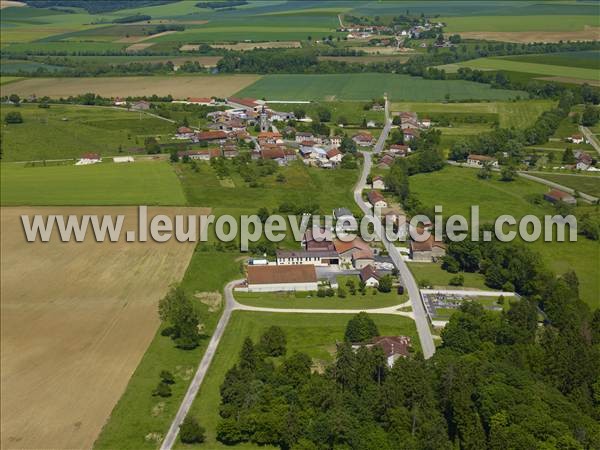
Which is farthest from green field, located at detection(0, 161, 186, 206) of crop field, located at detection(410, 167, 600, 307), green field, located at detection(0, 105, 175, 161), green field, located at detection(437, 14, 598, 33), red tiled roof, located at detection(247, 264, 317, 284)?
green field, located at detection(437, 14, 598, 33)

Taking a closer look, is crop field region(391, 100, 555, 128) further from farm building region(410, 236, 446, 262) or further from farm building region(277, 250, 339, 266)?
farm building region(277, 250, 339, 266)

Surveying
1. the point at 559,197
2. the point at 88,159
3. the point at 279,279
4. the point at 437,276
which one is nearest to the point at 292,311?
the point at 279,279

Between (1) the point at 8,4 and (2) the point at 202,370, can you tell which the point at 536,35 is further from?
(1) the point at 8,4

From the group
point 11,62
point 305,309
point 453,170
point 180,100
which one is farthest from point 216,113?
point 11,62

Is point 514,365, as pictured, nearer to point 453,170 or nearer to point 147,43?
point 453,170

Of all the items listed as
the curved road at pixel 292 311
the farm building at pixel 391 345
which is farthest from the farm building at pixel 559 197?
the farm building at pixel 391 345

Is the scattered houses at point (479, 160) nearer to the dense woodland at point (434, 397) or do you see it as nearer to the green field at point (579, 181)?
the green field at point (579, 181)
